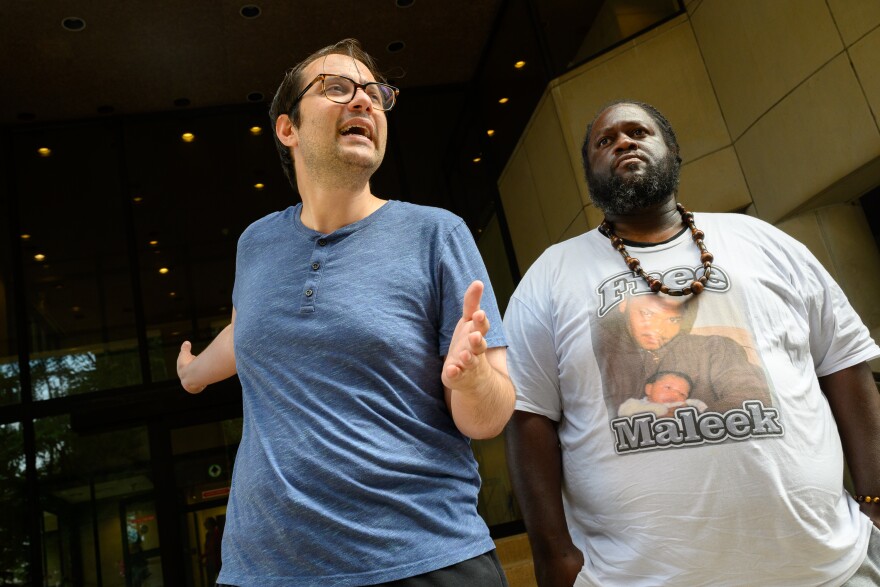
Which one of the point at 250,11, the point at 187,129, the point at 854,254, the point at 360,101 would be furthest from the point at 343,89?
the point at 187,129

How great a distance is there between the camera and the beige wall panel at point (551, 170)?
7.25m

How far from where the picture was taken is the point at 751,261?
6.71ft

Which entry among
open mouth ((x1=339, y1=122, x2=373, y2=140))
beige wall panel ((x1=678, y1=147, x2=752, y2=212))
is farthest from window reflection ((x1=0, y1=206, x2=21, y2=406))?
open mouth ((x1=339, y1=122, x2=373, y2=140))

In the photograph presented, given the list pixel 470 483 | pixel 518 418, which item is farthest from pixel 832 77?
pixel 470 483

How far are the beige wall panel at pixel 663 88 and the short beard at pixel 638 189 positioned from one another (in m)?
4.66

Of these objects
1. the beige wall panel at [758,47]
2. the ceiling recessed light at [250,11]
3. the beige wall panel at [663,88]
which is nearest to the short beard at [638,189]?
the beige wall panel at [758,47]

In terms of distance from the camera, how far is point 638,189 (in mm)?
2201

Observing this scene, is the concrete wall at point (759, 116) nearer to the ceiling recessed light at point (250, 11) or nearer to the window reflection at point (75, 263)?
the ceiling recessed light at point (250, 11)

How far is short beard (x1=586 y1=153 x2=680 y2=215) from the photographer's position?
2.21m

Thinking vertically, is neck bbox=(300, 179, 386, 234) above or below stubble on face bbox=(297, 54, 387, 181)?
below

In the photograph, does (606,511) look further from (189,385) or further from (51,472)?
(51,472)

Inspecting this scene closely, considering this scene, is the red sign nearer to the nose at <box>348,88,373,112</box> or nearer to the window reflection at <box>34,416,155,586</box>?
the window reflection at <box>34,416,155,586</box>

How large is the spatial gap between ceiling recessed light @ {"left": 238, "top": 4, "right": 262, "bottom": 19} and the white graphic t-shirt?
6.37m

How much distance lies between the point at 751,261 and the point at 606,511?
2.54ft
